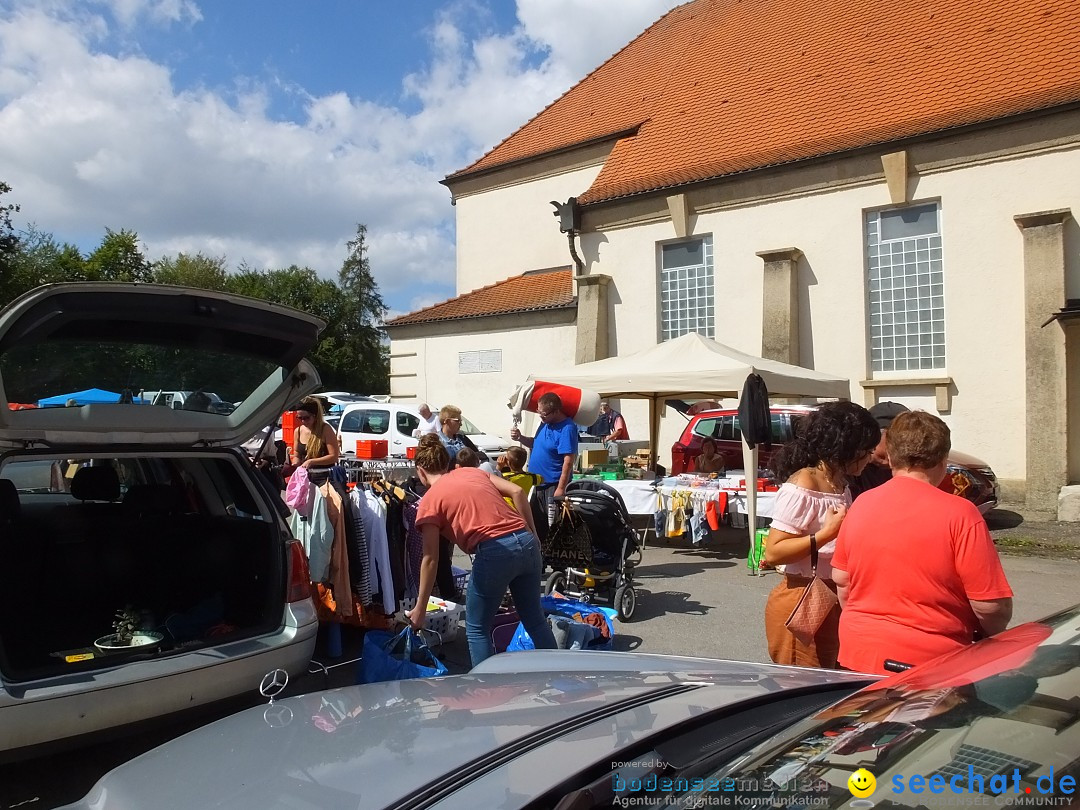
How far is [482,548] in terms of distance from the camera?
14.7ft

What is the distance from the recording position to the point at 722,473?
1120cm

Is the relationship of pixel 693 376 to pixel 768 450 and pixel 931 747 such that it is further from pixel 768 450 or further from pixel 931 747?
pixel 931 747

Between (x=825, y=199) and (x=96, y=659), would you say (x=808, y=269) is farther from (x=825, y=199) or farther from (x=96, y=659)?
(x=96, y=659)

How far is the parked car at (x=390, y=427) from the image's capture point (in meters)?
18.2

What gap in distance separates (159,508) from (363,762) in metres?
3.64

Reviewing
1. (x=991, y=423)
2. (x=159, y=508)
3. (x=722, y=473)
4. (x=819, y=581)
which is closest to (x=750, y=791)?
(x=819, y=581)

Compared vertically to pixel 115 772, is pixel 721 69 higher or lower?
higher

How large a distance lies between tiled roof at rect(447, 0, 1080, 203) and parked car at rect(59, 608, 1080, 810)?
47.9ft

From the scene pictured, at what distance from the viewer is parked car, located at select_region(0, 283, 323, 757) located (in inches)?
138

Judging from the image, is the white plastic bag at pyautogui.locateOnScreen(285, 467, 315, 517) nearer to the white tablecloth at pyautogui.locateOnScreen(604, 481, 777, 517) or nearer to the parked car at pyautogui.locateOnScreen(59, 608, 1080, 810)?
the parked car at pyautogui.locateOnScreen(59, 608, 1080, 810)

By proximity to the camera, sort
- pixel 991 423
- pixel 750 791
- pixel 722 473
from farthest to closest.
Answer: pixel 991 423 → pixel 722 473 → pixel 750 791

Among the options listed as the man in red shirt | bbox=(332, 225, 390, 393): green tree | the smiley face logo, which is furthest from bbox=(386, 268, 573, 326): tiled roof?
bbox=(332, 225, 390, 393): green tree

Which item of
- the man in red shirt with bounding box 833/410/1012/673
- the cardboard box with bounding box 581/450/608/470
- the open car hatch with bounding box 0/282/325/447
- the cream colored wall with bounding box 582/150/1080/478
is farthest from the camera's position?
the cardboard box with bounding box 581/450/608/470

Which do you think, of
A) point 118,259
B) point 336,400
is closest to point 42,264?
point 118,259
